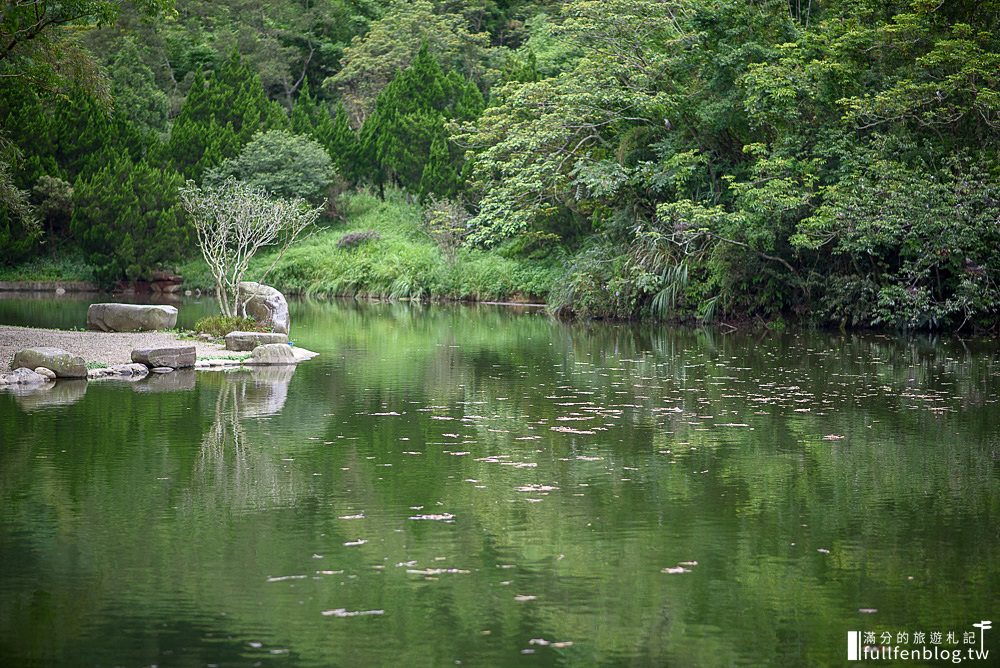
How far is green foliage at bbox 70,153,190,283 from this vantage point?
41438 mm

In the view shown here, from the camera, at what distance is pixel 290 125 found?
1922 inches

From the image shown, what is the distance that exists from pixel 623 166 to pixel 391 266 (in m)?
14.5

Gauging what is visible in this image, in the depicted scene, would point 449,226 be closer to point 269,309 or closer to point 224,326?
point 269,309

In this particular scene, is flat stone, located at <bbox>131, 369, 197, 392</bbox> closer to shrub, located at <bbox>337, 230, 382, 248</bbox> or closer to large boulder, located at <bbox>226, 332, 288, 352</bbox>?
large boulder, located at <bbox>226, 332, 288, 352</bbox>

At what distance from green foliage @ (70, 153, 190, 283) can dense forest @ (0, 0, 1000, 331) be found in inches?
3.2

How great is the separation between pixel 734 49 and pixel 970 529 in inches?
797

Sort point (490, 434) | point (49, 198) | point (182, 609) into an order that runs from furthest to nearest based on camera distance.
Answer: point (49, 198), point (490, 434), point (182, 609)

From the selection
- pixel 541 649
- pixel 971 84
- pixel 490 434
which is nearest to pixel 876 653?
pixel 541 649

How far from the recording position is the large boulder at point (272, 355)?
18.6 metres

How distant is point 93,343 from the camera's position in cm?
2042

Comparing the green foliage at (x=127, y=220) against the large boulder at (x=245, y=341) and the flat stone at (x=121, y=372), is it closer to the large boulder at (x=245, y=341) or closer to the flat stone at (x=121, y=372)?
the large boulder at (x=245, y=341)

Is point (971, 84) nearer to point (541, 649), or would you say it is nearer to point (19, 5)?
point (19, 5)

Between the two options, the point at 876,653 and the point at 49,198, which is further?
the point at 49,198

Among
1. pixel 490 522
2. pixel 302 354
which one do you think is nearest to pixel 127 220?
pixel 302 354
